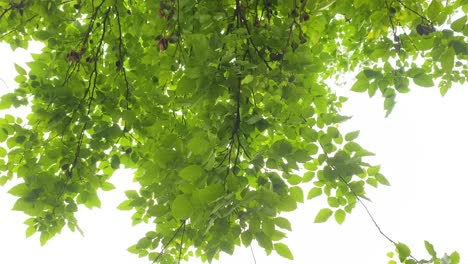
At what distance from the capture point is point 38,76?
7.15 ft

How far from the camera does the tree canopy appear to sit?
4.14 feet

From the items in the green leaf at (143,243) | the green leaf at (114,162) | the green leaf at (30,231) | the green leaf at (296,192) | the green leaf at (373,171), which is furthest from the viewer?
the green leaf at (114,162)

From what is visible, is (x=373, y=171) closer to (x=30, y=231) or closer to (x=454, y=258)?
(x=454, y=258)

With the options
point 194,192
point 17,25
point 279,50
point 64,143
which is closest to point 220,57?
point 279,50

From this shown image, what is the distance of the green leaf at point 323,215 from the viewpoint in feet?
5.74

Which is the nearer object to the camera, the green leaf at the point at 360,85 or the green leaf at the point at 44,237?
the green leaf at the point at 360,85

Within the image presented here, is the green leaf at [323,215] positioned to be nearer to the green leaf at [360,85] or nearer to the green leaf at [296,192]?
the green leaf at [296,192]

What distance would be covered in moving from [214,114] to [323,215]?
0.79m

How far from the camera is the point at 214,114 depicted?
4.84 feet

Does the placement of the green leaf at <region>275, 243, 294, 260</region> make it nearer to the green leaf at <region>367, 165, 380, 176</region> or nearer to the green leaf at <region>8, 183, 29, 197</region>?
the green leaf at <region>367, 165, 380, 176</region>

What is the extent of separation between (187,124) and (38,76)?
103 cm

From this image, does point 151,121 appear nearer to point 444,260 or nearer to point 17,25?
point 17,25

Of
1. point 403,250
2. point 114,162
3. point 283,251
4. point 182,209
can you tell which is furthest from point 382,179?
point 114,162

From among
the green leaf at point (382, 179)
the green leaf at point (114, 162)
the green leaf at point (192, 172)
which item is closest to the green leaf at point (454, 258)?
the green leaf at point (382, 179)
